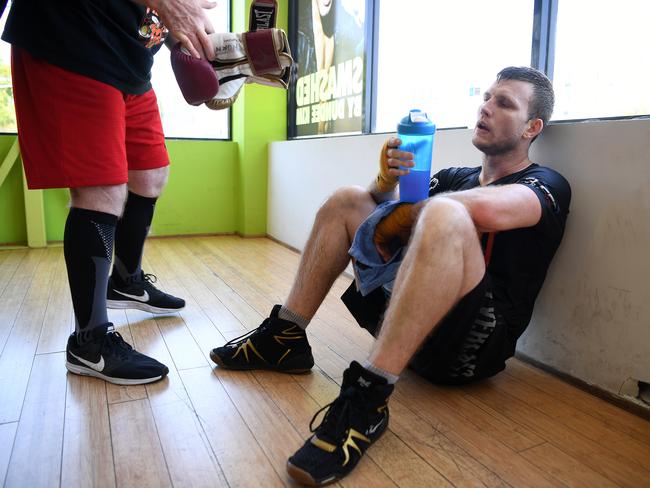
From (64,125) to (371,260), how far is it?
0.82 meters

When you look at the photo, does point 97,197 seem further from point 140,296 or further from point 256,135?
point 256,135

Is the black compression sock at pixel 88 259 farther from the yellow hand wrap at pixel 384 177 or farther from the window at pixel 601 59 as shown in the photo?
the window at pixel 601 59

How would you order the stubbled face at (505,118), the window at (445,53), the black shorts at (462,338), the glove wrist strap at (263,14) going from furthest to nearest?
the window at (445,53), the glove wrist strap at (263,14), the stubbled face at (505,118), the black shorts at (462,338)

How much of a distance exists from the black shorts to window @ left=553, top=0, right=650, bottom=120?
73 centimetres

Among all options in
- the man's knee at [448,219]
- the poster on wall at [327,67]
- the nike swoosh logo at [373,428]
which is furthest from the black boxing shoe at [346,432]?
the poster on wall at [327,67]

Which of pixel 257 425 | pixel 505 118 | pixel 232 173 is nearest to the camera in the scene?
pixel 257 425

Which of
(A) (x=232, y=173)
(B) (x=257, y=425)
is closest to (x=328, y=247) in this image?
(B) (x=257, y=425)

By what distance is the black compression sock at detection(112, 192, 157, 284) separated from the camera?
183 cm

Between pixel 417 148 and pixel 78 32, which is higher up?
pixel 78 32

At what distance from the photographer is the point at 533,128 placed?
1.40m

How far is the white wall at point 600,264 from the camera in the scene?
1250 mm

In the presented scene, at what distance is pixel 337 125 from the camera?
323cm

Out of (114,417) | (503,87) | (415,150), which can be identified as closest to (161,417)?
(114,417)

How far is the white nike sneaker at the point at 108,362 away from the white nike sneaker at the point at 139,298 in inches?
20.5
